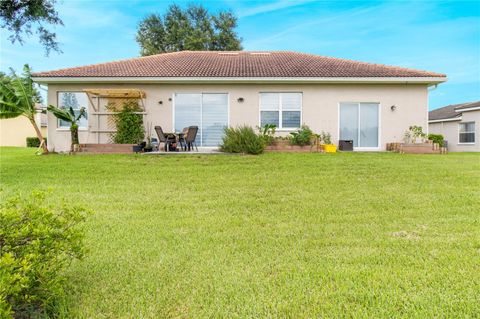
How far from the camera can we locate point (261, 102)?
16.7 m

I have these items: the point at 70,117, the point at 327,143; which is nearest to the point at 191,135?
the point at 70,117

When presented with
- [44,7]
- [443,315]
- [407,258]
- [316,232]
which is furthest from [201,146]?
[443,315]

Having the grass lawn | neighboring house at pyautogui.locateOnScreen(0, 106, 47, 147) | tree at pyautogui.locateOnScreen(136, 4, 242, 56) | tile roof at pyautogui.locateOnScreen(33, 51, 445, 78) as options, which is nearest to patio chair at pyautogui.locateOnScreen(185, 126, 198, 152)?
tile roof at pyautogui.locateOnScreen(33, 51, 445, 78)

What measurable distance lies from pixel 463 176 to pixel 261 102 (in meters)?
9.48

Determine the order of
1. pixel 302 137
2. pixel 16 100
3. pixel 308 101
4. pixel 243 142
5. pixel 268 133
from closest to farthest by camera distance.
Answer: pixel 243 142 → pixel 302 137 → pixel 16 100 → pixel 268 133 → pixel 308 101

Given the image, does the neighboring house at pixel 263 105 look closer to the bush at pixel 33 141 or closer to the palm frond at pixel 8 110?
the palm frond at pixel 8 110

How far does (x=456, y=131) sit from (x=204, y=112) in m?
23.9

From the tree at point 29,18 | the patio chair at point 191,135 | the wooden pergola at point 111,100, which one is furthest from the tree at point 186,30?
the patio chair at point 191,135

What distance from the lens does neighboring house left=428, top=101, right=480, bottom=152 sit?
27203mm

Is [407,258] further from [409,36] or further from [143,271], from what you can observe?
[409,36]

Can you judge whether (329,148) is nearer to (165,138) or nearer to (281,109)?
(281,109)

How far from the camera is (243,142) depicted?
13992mm

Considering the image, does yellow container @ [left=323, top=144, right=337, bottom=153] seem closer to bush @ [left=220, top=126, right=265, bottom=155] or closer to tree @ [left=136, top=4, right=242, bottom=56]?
bush @ [left=220, top=126, right=265, bottom=155]

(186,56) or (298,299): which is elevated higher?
(186,56)
